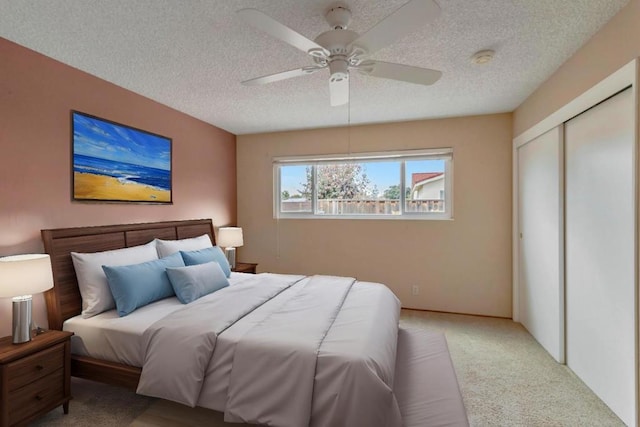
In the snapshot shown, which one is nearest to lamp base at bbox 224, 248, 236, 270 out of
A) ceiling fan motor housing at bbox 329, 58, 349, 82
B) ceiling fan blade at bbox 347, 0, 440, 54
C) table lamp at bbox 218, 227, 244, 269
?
table lamp at bbox 218, 227, 244, 269

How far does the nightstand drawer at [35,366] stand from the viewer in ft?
5.57

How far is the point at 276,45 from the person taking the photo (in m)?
2.08

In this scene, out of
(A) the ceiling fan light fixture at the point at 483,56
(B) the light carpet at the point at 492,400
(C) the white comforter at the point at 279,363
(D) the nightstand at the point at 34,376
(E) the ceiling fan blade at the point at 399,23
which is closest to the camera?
(E) the ceiling fan blade at the point at 399,23

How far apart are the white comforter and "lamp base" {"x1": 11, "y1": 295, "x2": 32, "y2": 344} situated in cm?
70

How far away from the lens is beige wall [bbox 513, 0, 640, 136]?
1.68 meters

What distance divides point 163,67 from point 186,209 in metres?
1.72

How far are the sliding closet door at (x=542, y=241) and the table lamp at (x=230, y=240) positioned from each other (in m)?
3.34

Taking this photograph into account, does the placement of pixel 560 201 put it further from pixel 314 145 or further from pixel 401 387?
pixel 314 145

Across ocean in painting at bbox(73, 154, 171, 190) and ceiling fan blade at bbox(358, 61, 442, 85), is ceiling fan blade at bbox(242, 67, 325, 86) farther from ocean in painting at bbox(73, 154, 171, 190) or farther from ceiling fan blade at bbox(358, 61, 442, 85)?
ocean in painting at bbox(73, 154, 171, 190)

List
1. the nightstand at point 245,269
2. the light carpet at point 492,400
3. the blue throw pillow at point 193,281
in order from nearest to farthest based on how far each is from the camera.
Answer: the light carpet at point 492,400, the blue throw pillow at point 193,281, the nightstand at point 245,269

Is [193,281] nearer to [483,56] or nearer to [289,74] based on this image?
[289,74]

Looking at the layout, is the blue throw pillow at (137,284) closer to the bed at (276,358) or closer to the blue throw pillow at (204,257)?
the bed at (276,358)

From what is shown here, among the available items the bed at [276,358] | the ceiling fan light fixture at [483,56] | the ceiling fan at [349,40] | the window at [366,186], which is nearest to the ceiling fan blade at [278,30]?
the ceiling fan at [349,40]

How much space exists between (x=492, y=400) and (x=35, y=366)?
2954 mm
